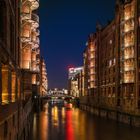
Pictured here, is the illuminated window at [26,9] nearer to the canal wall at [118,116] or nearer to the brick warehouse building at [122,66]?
the brick warehouse building at [122,66]

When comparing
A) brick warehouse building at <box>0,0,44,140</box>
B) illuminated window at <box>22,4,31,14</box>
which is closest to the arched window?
brick warehouse building at <box>0,0,44,140</box>

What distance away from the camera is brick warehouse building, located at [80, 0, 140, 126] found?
73000 millimetres

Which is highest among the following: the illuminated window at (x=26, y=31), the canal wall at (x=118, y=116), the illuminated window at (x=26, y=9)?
the illuminated window at (x=26, y=9)

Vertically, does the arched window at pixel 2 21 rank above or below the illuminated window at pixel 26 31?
below

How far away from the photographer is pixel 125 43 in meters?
80.1

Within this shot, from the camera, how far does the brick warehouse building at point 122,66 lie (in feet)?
240

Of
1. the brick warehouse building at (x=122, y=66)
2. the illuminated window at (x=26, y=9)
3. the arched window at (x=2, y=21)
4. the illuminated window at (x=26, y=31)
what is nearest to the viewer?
the arched window at (x=2, y=21)

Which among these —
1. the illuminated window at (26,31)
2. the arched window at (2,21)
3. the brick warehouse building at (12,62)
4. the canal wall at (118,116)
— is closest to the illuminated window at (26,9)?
the brick warehouse building at (12,62)

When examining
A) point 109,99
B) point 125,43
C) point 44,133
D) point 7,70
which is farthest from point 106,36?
point 7,70

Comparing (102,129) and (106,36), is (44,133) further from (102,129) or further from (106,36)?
(106,36)

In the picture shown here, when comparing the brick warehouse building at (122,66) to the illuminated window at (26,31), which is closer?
the illuminated window at (26,31)

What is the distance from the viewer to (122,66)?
83.9 metres

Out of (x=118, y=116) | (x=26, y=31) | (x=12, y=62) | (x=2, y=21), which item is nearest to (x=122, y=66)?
(x=118, y=116)

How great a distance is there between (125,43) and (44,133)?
101 ft
